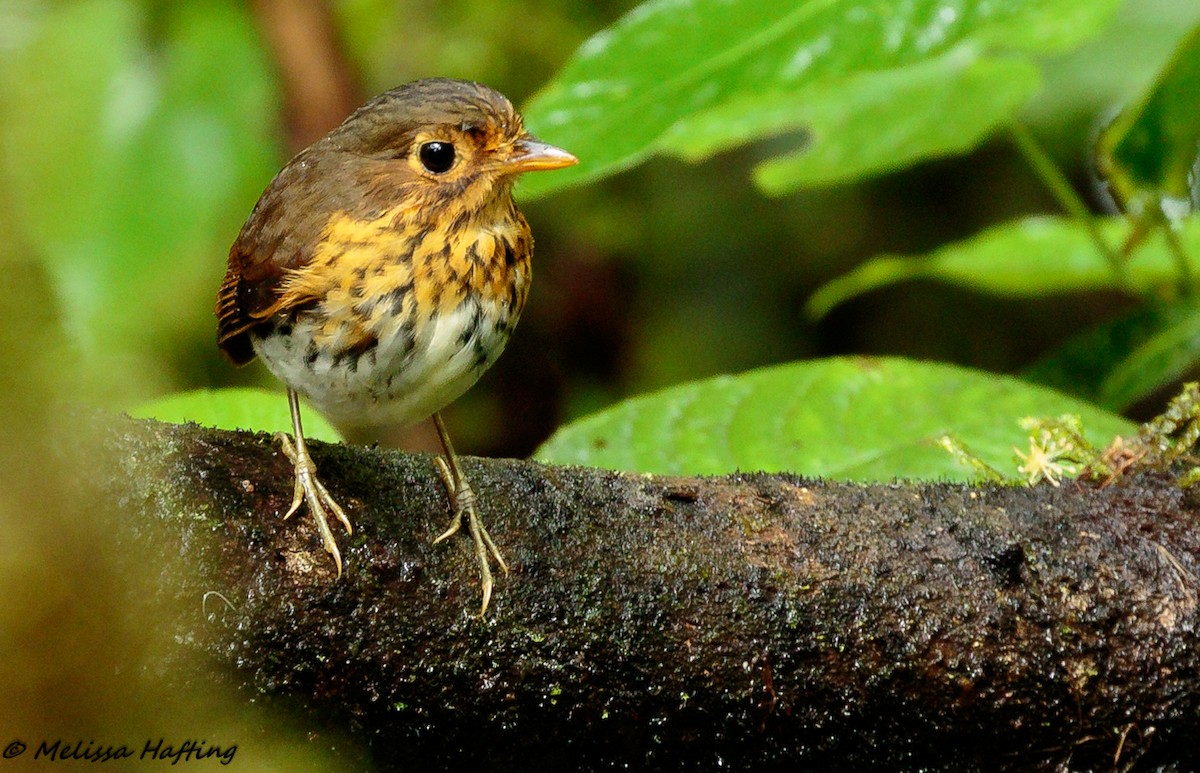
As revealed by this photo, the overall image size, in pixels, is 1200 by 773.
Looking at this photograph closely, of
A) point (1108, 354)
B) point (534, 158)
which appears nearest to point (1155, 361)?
point (1108, 354)

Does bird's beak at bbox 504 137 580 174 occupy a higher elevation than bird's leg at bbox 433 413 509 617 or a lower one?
higher

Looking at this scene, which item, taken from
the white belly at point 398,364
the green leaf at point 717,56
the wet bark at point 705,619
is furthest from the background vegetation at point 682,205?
the wet bark at point 705,619

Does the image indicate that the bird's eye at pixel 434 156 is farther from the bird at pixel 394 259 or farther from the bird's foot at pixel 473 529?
the bird's foot at pixel 473 529

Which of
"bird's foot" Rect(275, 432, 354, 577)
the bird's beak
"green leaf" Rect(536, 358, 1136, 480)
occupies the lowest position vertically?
"green leaf" Rect(536, 358, 1136, 480)

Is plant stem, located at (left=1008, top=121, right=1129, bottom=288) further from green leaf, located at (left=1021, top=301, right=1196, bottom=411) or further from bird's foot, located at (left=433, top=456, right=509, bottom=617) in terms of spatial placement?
bird's foot, located at (left=433, top=456, right=509, bottom=617)

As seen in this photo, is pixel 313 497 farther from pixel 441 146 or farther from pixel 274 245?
pixel 441 146

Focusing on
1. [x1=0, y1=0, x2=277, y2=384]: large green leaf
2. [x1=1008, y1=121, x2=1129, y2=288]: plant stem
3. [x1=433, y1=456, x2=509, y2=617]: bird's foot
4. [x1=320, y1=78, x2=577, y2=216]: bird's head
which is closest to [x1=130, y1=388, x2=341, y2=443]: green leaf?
[x1=320, y1=78, x2=577, y2=216]: bird's head
